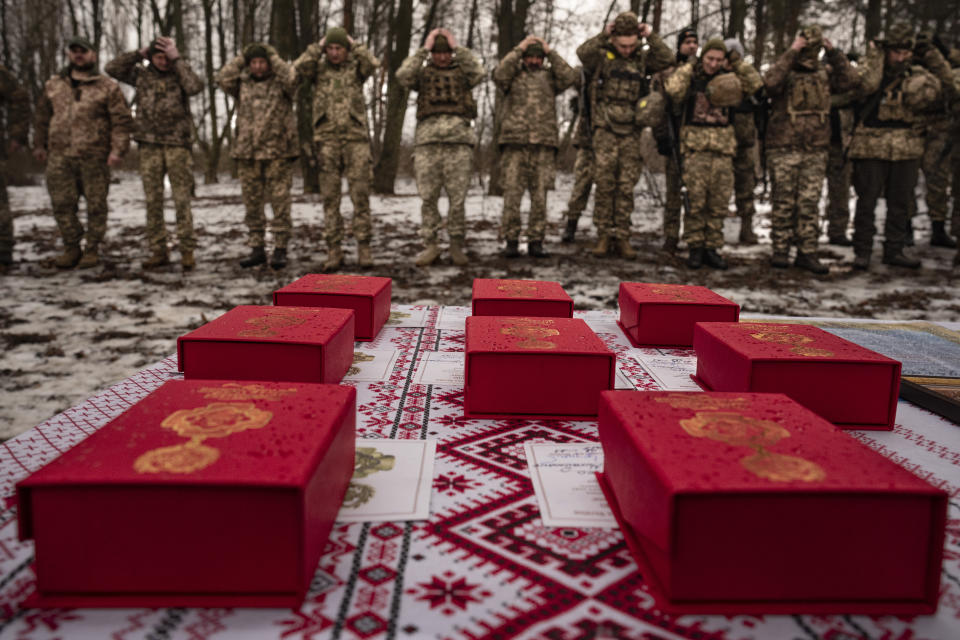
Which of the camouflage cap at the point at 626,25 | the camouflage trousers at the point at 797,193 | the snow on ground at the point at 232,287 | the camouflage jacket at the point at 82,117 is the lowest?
the snow on ground at the point at 232,287

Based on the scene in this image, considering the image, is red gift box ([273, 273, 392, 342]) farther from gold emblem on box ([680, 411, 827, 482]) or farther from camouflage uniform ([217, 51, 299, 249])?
camouflage uniform ([217, 51, 299, 249])

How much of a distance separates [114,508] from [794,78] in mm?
5178

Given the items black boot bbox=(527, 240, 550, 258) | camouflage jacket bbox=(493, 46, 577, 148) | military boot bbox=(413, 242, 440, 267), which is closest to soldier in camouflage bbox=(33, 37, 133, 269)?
military boot bbox=(413, 242, 440, 267)

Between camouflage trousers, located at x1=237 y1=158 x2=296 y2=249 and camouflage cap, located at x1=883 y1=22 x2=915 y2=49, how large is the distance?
4.64m

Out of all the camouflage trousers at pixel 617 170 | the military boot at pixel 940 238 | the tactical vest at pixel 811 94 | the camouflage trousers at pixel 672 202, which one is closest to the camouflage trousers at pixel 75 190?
the camouflage trousers at pixel 617 170

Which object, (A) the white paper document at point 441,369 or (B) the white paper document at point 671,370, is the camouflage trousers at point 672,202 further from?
(A) the white paper document at point 441,369

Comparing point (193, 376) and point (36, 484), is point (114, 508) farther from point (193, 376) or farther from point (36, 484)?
point (193, 376)

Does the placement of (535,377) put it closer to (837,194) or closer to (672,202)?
(672,202)

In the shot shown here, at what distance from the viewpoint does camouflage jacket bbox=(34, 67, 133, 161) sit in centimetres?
455

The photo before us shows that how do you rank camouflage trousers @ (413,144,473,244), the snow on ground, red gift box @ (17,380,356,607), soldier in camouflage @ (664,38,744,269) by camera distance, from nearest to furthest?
red gift box @ (17,380,356,607) → the snow on ground → soldier in camouflage @ (664,38,744,269) → camouflage trousers @ (413,144,473,244)

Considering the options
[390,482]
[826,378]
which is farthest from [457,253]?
[390,482]

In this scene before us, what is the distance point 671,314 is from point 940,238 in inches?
232

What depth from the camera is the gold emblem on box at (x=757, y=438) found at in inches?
29.1

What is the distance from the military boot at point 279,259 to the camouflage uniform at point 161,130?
635 mm
